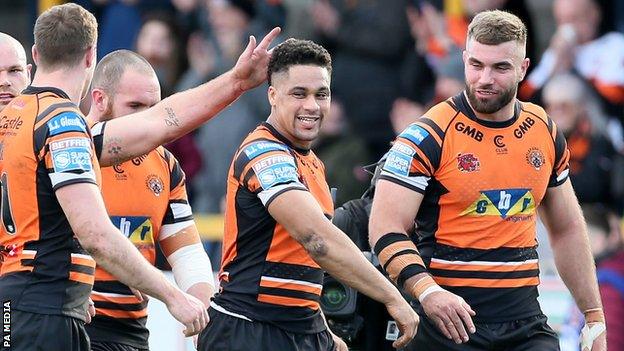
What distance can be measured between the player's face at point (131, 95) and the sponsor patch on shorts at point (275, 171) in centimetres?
140

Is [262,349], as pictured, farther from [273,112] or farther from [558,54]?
[558,54]

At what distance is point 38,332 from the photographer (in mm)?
6328

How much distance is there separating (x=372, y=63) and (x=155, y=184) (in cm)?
558

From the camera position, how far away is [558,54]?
12250 millimetres

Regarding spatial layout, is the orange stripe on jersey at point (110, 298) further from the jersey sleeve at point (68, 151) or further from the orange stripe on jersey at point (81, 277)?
the jersey sleeve at point (68, 151)

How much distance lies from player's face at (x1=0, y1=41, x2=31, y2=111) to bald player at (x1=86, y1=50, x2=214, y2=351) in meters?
0.56

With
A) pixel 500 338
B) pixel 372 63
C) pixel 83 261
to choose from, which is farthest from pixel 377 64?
pixel 83 261

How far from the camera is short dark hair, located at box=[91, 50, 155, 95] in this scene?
810 cm

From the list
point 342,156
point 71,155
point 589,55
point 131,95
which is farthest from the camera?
point 342,156

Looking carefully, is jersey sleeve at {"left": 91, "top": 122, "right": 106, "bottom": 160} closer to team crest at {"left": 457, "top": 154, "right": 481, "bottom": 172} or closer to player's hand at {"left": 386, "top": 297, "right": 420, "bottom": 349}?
player's hand at {"left": 386, "top": 297, "right": 420, "bottom": 349}

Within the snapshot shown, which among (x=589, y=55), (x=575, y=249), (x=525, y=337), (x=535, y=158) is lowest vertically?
(x=525, y=337)

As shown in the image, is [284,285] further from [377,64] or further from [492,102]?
[377,64]

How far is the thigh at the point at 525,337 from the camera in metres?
7.28

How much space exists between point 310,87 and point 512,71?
1047 millimetres
